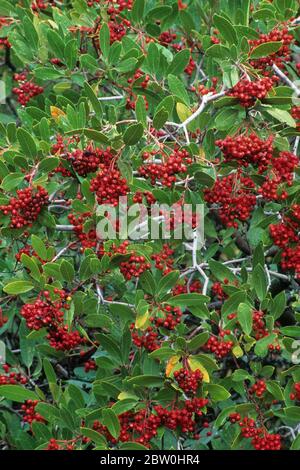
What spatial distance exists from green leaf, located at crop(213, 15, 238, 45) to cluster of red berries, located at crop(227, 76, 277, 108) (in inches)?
8.6

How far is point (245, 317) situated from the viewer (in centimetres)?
328

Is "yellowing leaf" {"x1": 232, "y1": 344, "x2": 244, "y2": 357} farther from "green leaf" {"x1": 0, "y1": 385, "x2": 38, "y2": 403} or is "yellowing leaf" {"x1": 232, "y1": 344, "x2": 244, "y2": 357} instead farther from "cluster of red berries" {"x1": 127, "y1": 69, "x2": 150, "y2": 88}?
"cluster of red berries" {"x1": 127, "y1": 69, "x2": 150, "y2": 88}

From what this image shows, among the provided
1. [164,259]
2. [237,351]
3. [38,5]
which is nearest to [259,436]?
[237,351]

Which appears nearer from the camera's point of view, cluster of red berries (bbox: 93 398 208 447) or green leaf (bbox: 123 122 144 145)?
green leaf (bbox: 123 122 144 145)

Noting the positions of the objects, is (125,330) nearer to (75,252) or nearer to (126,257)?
(126,257)

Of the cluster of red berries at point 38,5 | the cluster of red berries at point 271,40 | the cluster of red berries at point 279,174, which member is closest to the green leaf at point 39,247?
the cluster of red berries at point 279,174

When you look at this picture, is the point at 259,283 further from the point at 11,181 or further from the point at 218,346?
the point at 11,181

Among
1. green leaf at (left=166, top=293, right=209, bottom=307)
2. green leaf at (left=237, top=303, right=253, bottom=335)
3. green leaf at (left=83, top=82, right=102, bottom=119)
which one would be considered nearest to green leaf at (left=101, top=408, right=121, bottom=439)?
green leaf at (left=166, top=293, right=209, bottom=307)

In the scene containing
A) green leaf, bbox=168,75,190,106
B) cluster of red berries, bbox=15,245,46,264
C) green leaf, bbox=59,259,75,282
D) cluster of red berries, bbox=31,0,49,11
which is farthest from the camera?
cluster of red berries, bbox=31,0,49,11

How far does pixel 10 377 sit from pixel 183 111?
141 centimetres

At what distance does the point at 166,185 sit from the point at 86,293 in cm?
57

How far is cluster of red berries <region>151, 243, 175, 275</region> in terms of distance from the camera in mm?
3498

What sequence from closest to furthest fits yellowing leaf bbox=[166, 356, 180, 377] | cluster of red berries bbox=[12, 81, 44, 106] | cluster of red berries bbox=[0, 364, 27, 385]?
yellowing leaf bbox=[166, 356, 180, 377] → cluster of red berries bbox=[0, 364, 27, 385] → cluster of red berries bbox=[12, 81, 44, 106]
